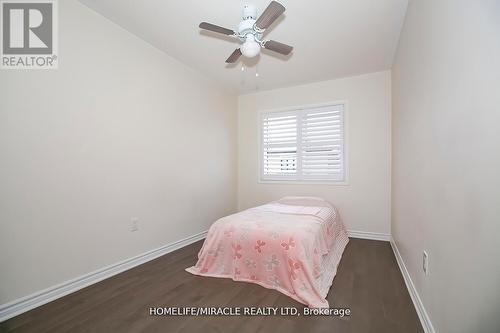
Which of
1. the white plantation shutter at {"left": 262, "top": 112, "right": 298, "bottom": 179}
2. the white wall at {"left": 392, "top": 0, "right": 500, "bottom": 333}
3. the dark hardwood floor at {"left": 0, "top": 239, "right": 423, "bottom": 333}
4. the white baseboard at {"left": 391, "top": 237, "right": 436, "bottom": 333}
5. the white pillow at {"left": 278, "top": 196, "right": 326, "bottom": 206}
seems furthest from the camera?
the white plantation shutter at {"left": 262, "top": 112, "right": 298, "bottom": 179}

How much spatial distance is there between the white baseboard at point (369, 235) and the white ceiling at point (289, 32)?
2.58 m

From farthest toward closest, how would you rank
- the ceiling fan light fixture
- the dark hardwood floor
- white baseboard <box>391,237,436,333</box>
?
the ceiling fan light fixture
the dark hardwood floor
white baseboard <box>391,237,436,333</box>

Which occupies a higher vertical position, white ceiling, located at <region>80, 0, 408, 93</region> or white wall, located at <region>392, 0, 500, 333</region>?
white ceiling, located at <region>80, 0, 408, 93</region>

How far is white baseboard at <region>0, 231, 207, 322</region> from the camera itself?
169cm

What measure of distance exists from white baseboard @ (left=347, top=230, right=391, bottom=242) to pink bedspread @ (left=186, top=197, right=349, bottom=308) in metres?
1.14

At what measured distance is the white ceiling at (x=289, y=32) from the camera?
2203mm

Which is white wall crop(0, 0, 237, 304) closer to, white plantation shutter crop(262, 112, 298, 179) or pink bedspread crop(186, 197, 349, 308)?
pink bedspread crop(186, 197, 349, 308)

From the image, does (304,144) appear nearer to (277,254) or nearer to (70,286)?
(277,254)

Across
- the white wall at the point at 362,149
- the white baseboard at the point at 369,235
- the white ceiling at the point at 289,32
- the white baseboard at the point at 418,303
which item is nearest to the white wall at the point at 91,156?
the white ceiling at the point at 289,32

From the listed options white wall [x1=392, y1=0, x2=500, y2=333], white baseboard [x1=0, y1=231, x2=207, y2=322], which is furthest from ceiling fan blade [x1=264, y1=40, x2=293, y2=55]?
white baseboard [x1=0, y1=231, x2=207, y2=322]

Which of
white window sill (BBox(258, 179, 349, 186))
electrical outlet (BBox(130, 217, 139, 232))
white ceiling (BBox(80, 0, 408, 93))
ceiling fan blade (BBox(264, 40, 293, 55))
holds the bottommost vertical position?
electrical outlet (BBox(130, 217, 139, 232))

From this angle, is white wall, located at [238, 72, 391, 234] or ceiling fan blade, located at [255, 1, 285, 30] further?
white wall, located at [238, 72, 391, 234]

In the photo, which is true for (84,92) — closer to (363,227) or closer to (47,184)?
(47,184)

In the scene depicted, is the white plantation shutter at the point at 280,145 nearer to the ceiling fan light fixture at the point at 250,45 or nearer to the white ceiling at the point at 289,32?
the white ceiling at the point at 289,32
